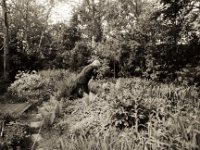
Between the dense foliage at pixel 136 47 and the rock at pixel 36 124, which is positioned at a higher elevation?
the dense foliage at pixel 136 47

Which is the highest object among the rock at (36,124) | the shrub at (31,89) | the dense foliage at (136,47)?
the dense foliage at (136,47)

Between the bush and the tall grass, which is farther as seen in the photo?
the bush

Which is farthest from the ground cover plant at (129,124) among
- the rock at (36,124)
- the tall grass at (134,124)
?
the rock at (36,124)

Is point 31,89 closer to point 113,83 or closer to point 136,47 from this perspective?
point 113,83

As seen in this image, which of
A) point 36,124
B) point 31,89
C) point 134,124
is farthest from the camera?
point 31,89

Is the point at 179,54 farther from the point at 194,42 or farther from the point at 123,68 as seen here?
the point at 123,68

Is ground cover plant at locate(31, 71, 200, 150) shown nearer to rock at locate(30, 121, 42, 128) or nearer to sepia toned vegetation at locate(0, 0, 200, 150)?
sepia toned vegetation at locate(0, 0, 200, 150)

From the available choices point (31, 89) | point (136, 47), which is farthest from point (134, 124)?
point (136, 47)

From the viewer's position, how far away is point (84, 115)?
5.96 metres

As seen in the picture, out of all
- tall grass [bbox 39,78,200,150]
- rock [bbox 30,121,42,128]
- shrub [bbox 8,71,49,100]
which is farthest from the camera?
shrub [bbox 8,71,49,100]

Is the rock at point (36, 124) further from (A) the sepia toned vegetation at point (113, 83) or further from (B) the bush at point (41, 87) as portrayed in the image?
(B) the bush at point (41, 87)

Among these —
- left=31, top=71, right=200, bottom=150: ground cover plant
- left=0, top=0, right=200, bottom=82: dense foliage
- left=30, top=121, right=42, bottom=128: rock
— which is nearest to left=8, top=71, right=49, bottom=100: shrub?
left=31, top=71, right=200, bottom=150: ground cover plant

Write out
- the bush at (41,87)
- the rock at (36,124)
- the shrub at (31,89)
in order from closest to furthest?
the rock at (36,124), the bush at (41,87), the shrub at (31,89)

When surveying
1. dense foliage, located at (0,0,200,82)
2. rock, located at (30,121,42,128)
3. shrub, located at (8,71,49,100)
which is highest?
dense foliage, located at (0,0,200,82)
